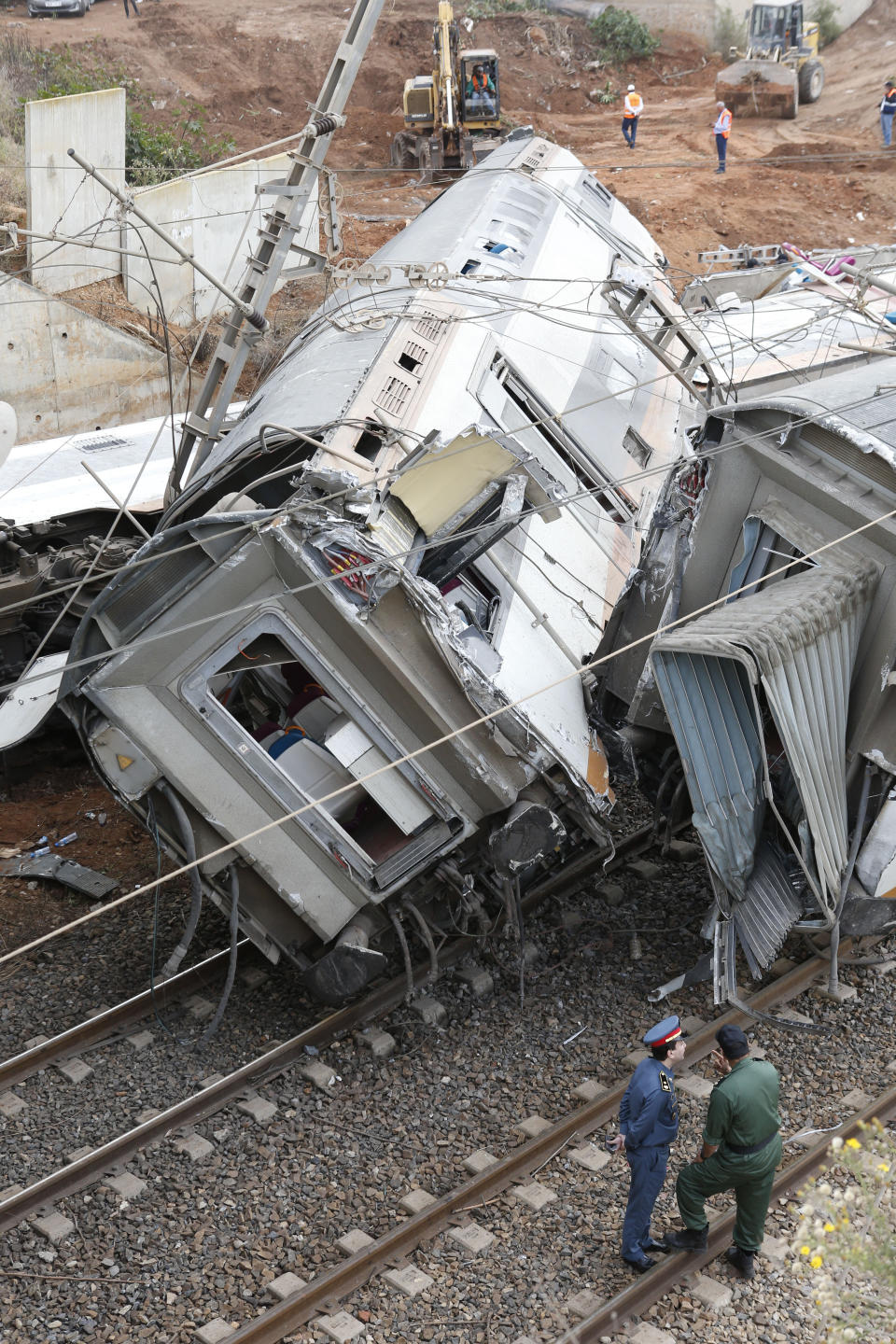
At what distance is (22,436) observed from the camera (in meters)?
19.8

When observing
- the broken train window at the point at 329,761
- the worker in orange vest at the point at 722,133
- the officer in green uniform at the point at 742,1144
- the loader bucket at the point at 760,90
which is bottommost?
the officer in green uniform at the point at 742,1144

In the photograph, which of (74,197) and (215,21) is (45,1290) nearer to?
(74,197)

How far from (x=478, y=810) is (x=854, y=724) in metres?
2.29

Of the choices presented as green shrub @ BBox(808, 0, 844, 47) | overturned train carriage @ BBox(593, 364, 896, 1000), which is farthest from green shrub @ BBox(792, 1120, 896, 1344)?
green shrub @ BBox(808, 0, 844, 47)

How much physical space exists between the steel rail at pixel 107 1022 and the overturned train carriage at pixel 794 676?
335cm

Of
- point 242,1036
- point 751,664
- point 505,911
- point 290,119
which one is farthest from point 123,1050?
point 290,119

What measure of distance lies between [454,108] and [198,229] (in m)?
9.53

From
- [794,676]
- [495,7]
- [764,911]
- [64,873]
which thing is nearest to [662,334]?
[794,676]

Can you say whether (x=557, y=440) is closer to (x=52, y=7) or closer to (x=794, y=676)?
(x=794, y=676)

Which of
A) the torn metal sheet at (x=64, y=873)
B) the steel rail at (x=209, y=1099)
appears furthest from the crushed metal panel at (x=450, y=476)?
the torn metal sheet at (x=64, y=873)

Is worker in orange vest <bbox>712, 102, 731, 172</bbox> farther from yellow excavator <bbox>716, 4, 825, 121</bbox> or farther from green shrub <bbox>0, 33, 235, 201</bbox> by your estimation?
green shrub <bbox>0, 33, 235, 201</bbox>

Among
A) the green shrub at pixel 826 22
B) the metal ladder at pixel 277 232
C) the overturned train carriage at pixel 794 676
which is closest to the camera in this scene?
the overturned train carriage at pixel 794 676

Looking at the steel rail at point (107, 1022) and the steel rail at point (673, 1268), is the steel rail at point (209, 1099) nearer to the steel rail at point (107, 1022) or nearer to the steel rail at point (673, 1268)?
the steel rail at point (107, 1022)

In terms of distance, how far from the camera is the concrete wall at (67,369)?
1922 cm
